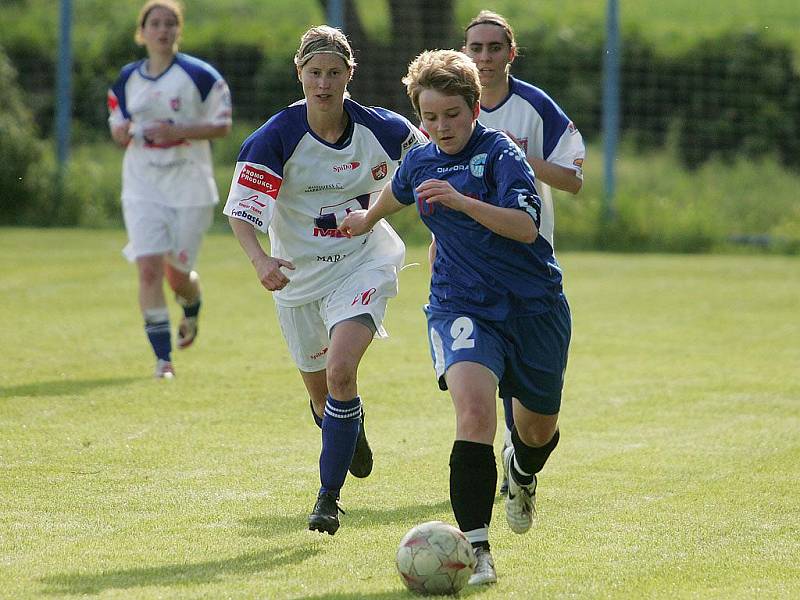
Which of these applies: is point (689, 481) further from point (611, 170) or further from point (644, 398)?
point (611, 170)

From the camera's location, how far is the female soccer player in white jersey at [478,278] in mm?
4645

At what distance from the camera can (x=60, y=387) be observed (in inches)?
328

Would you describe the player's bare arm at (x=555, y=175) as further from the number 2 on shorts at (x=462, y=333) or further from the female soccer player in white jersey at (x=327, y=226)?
the number 2 on shorts at (x=462, y=333)

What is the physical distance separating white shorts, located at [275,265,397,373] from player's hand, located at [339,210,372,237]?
1.18 feet

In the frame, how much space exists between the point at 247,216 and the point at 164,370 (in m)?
3.47

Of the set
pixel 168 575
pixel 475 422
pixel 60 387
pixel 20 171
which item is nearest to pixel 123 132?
pixel 60 387

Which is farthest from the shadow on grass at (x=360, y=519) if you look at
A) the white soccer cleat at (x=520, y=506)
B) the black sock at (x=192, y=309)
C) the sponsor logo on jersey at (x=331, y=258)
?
the black sock at (x=192, y=309)

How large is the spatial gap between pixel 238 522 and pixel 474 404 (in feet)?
4.18

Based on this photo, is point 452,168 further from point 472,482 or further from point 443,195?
point 472,482

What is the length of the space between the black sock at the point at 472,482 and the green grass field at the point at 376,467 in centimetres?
24

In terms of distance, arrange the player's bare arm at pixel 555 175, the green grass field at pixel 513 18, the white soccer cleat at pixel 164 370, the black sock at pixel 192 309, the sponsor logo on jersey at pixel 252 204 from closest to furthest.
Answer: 1. the sponsor logo on jersey at pixel 252 204
2. the player's bare arm at pixel 555 175
3. the white soccer cleat at pixel 164 370
4. the black sock at pixel 192 309
5. the green grass field at pixel 513 18

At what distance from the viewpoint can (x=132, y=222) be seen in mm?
9141

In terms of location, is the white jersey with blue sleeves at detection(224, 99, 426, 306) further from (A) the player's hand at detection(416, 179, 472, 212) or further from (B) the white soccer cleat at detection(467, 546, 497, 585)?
(B) the white soccer cleat at detection(467, 546, 497, 585)

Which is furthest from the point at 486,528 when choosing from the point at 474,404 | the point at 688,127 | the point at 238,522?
the point at 688,127
